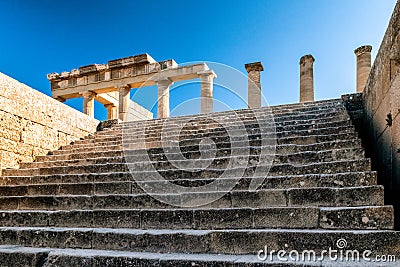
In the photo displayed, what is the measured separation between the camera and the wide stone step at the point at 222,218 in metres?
2.72

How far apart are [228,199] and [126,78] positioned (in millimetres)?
13352

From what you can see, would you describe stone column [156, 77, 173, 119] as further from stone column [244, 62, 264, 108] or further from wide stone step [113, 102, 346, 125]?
wide stone step [113, 102, 346, 125]

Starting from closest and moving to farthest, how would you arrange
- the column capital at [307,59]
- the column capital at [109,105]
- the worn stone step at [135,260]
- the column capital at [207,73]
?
the worn stone step at [135,260], the column capital at [307,59], the column capital at [207,73], the column capital at [109,105]

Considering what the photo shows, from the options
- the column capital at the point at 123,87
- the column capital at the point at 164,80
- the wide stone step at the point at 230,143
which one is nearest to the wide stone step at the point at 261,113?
the wide stone step at the point at 230,143

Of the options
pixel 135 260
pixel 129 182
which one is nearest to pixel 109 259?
pixel 135 260

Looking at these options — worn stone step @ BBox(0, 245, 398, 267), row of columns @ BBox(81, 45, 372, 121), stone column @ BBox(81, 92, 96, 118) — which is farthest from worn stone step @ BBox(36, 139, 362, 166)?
stone column @ BBox(81, 92, 96, 118)

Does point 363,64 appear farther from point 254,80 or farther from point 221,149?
point 221,149

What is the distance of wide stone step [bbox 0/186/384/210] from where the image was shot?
304 centimetres

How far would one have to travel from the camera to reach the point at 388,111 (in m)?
3.72

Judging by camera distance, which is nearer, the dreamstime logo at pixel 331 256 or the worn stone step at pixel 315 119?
the dreamstime logo at pixel 331 256

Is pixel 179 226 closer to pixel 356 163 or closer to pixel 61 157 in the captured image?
pixel 356 163

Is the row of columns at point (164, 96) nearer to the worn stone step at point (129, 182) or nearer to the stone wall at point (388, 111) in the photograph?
the worn stone step at point (129, 182)

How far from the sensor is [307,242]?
2.59 m

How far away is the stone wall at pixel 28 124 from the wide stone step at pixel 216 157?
38 centimetres
